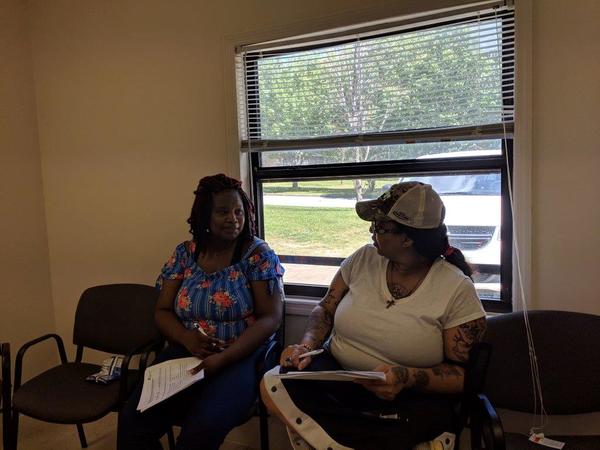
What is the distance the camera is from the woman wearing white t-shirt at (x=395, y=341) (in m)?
1.36

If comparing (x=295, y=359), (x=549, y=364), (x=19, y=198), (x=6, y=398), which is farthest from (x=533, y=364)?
(x=19, y=198)

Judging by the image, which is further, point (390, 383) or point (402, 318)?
point (402, 318)

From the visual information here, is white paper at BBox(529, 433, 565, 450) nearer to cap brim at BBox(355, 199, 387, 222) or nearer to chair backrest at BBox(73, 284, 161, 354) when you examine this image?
cap brim at BBox(355, 199, 387, 222)

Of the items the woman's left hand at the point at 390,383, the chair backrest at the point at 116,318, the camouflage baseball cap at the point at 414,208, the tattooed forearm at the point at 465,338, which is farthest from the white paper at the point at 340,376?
the chair backrest at the point at 116,318

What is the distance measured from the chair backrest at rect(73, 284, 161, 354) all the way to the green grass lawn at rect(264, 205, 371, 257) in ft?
2.17

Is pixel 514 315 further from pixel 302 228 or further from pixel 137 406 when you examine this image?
pixel 137 406

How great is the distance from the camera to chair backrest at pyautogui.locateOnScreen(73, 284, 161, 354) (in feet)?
7.23

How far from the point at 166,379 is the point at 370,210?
0.94m

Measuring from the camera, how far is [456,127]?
6.26ft

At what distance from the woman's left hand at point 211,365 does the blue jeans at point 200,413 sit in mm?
19

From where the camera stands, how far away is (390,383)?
137 centimetres

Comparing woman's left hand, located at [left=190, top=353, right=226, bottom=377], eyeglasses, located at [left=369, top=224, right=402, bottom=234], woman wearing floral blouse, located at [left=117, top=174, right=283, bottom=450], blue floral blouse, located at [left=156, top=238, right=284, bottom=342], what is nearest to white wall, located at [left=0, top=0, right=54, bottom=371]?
woman wearing floral blouse, located at [left=117, top=174, right=283, bottom=450]

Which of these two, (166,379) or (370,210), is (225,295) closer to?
(166,379)

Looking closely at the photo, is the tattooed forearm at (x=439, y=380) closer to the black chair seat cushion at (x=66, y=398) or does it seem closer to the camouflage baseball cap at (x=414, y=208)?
the camouflage baseball cap at (x=414, y=208)
